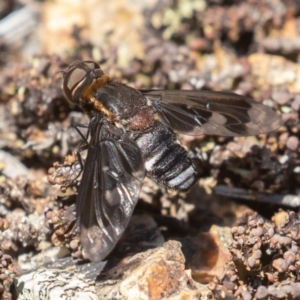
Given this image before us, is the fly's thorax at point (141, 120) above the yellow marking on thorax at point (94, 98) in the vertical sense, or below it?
below

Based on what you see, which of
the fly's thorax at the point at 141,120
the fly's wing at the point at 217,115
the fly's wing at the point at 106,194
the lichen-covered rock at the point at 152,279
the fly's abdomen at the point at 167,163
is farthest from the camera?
the fly's wing at the point at 217,115

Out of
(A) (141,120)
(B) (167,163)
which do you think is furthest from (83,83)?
(B) (167,163)

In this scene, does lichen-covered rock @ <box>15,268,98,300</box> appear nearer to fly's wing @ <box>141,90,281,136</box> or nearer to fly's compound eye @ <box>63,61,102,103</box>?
fly's compound eye @ <box>63,61,102,103</box>

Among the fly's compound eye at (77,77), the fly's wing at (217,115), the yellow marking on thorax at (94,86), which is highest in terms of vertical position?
the fly's compound eye at (77,77)

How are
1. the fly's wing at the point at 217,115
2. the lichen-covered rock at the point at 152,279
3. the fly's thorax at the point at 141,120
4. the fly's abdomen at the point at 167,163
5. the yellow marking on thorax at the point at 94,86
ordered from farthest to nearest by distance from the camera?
the fly's wing at the point at 217,115 < the yellow marking on thorax at the point at 94,86 < the fly's thorax at the point at 141,120 < the fly's abdomen at the point at 167,163 < the lichen-covered rock at the point at 152,279

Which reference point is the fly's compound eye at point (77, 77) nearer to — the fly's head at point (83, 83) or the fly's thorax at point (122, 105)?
the fly's head at point (83, 83)

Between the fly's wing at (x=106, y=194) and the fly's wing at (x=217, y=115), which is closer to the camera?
the fly's wing at (x=106, y=194)

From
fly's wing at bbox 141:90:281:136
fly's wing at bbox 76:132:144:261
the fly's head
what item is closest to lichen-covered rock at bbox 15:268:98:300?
fly's wing at bbox 76:132:144:261

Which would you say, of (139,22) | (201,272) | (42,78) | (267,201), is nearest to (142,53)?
(139,22)

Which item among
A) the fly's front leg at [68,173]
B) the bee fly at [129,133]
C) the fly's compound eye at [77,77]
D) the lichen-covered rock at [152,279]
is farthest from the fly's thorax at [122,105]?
the lichen-covered rock at [152,279]
